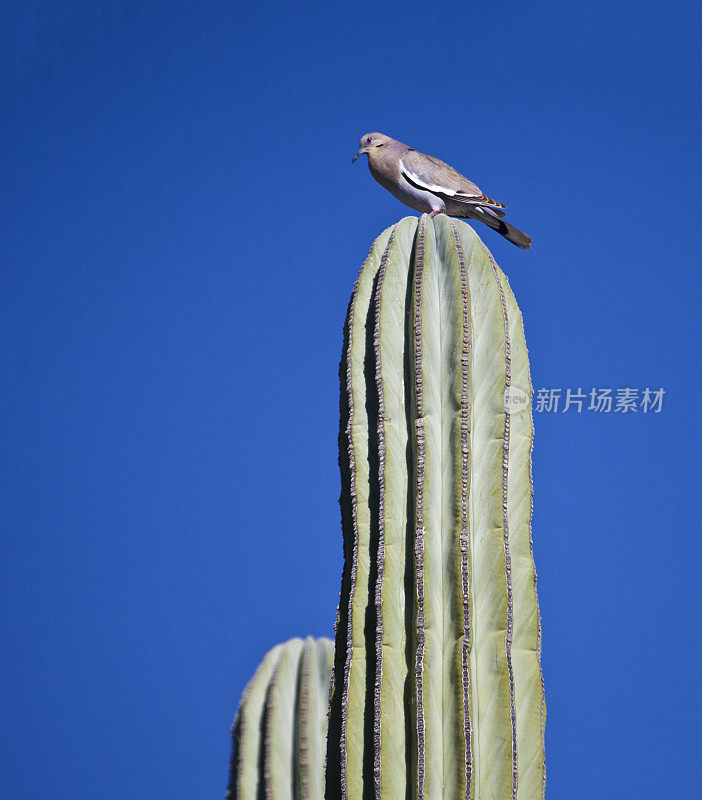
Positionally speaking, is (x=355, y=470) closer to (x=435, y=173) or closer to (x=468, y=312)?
(x=468, y=312)

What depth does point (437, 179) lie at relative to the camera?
225 cm

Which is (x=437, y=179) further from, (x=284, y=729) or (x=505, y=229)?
(x=284, y=729)

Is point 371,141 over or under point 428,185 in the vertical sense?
over

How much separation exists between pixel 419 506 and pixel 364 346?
356mm

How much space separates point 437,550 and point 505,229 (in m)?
0.92

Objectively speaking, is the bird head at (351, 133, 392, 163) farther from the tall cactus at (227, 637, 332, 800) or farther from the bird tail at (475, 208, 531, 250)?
the tall cactus at (227, 637, 332, 800)

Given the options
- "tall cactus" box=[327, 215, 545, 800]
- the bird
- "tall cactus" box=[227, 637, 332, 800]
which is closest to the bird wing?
the bird

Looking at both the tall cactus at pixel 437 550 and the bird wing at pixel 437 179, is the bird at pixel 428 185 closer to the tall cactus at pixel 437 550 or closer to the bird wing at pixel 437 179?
the bird wing at pixel 437 179

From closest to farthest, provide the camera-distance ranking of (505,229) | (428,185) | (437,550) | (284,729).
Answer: (437,550)
(428,185)
(505,229)
(284,729)

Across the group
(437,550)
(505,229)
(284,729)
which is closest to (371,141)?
(505,229)

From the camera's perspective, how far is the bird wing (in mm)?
2248

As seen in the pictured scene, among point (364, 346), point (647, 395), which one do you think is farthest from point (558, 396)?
point (364, 346)

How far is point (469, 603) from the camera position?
1.78 m

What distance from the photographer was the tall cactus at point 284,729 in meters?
2.61
